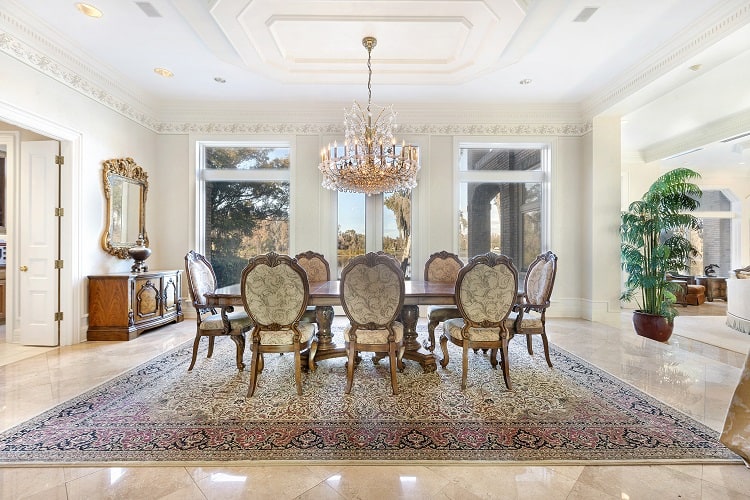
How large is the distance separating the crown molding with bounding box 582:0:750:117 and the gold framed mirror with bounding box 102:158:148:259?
6439mm

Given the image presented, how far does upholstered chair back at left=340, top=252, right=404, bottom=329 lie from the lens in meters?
→ 2.24

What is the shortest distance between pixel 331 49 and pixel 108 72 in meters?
2.75

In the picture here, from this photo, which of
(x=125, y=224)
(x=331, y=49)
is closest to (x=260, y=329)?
(x=331, y=49)

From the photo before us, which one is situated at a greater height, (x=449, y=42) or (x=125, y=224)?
(x=449, y=42)

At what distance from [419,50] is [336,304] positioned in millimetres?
2935

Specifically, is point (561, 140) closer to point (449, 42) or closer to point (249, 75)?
point (449, 42)

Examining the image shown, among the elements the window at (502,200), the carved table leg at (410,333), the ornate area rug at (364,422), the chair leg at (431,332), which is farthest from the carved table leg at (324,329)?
the window at (502,200)

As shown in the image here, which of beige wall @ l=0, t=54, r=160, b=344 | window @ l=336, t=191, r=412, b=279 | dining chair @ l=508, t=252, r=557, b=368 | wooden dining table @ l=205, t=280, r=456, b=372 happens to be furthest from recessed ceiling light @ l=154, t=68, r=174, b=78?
dining chair @ l=508, t=252, r=557, b=368

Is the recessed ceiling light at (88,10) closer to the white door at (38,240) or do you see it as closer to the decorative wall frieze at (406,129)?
the white door at (38,240)

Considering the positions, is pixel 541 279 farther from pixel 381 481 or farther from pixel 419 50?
pixel 419 50

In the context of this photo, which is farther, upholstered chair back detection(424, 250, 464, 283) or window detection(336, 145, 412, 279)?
window detection(336, 145, 412, 279)

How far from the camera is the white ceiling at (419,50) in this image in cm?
285

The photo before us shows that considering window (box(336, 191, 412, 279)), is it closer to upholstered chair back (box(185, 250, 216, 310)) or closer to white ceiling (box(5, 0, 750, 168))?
white ceiling (box(5, 0, 750, 168))

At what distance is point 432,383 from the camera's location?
253 centimetres
